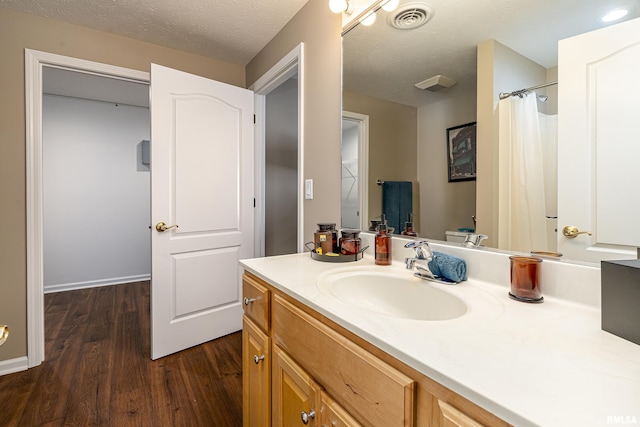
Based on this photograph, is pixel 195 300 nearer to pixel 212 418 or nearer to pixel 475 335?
pixel 212 418

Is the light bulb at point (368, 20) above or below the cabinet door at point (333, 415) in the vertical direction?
above

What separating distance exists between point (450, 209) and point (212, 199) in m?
1.74

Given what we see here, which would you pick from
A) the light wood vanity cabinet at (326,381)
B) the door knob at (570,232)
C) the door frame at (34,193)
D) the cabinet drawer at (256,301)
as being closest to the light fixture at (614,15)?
the door knob at (570,232)

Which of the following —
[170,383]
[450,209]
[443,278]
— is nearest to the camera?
[443,278]

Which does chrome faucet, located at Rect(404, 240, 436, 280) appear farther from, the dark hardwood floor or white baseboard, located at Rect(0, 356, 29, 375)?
white baseboard, located at Rect(0, 356, 29, 375)

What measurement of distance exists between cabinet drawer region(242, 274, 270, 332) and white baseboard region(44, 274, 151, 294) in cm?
344

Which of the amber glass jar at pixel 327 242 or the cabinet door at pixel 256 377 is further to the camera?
the amber glass jar at pixel 327 242

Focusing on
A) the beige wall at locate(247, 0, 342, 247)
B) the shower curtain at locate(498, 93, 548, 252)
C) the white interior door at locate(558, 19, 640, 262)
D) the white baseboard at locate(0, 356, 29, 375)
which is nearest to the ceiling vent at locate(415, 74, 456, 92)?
the shower curtain at locate(498, 93, 548, 252)

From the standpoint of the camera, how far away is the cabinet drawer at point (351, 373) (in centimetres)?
52

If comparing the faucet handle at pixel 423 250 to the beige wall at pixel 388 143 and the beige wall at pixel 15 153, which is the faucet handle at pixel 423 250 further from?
the beige wall at pixel 15 153

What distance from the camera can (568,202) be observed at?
0.79 m

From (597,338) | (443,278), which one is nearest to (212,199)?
(443,278)

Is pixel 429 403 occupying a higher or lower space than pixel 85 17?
lower

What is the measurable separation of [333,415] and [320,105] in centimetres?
147
